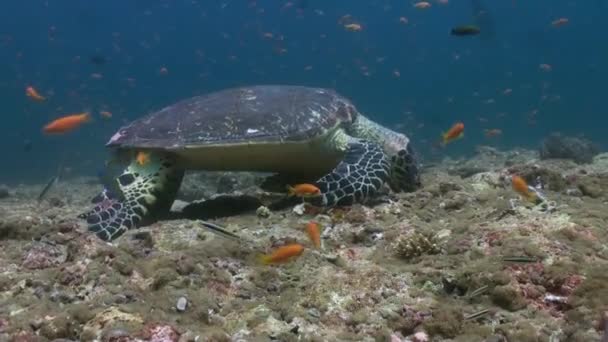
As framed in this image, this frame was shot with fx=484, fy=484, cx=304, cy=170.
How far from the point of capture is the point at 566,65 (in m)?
112

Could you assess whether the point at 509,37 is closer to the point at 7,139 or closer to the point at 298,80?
the point at 298,80

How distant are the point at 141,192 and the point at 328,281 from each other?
357cm

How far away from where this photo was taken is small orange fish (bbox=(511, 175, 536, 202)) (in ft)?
15.4

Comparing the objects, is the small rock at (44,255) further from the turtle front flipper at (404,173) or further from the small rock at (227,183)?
the small rock at (227,183)

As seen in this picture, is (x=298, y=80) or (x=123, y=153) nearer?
(x=123, y=153)

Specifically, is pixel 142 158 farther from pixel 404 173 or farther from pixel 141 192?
pixel 404 173

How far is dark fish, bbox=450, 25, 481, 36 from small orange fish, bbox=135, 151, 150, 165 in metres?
5.89

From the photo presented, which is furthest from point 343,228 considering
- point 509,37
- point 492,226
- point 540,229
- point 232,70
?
point 509,37

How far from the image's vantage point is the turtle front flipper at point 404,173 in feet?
22.7

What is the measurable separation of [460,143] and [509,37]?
105013 millimetres

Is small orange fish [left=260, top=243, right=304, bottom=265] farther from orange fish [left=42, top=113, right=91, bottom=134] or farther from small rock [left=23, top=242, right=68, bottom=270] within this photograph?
orange fish [left=42, top=113, right=91, bottom=134]

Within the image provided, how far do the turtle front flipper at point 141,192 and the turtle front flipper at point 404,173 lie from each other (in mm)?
3055

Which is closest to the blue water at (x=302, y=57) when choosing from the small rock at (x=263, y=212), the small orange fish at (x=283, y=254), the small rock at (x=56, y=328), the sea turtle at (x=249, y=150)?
the sea turtle at (x=249, y=150)

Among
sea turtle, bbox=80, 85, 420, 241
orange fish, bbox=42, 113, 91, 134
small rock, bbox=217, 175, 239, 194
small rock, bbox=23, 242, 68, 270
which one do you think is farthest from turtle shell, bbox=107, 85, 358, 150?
small rock, bbox=217, 175, 239, 194
